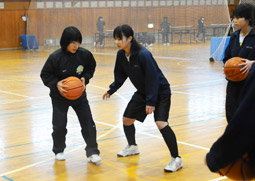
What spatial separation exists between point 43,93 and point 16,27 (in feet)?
48.4

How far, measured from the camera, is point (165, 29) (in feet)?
70.4

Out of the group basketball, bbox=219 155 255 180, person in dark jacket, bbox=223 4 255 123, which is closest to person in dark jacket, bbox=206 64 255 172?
basketball, bbox=219 155 255 180

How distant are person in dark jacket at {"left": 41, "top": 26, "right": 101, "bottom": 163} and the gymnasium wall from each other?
14.2 m

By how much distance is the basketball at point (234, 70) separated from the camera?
4391 mm

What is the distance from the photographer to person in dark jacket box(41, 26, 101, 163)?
16.1ft

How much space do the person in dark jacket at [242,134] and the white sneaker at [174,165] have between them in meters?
2.72

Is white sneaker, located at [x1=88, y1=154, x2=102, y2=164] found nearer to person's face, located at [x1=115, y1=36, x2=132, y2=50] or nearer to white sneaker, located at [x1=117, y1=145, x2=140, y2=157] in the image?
white sneaker, located at [x1=117, y1=145, x2=140, y2=157]

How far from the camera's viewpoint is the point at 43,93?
10141 mm

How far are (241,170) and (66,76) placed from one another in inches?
129

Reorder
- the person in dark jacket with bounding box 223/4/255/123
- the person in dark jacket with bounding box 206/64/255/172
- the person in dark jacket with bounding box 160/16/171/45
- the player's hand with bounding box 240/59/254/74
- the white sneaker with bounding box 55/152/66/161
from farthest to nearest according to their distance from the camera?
the person in dark jacket with bounding box 160/16/171/45
the white sneaker with bounding box 55/152/66/161
the person in dark jacket with bounding box 223/4/255/123
the player's hand with bounding box 240/59/254/74
the person in dark jacket with bounding box 206/64/255/172

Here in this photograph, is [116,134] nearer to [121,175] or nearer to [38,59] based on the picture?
[121,175]

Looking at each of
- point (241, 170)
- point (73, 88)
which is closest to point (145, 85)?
point (73, 88)

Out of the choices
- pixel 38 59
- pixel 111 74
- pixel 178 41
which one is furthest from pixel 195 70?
pixel 178 41

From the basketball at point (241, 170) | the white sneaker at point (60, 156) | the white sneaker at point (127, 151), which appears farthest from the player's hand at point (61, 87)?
the basketball at point (241, 170)
